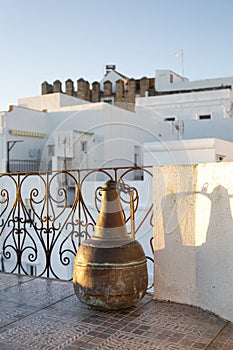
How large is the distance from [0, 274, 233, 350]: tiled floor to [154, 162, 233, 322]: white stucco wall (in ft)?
0.44

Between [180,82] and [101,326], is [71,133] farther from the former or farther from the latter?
[101,326]

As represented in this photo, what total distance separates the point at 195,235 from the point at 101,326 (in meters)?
0.97

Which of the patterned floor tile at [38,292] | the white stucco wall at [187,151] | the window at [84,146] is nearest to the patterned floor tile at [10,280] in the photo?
the patterned floor tile at [38,292]

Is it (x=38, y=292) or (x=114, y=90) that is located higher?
(x=114, y=90)

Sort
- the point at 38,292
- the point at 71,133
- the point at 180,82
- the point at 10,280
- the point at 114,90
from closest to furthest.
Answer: the point at 38,292, the point at 10,280, the point at 71,133, the point at 180,82, the point at 114,90

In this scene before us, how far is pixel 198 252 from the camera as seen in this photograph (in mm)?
3131

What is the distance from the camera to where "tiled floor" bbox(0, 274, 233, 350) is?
249 cm

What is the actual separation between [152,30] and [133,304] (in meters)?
4.53

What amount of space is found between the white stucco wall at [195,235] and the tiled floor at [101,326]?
0.13 m

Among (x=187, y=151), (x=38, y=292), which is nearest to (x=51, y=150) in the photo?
(x=187, y=151)

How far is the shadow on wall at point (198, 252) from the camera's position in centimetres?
293

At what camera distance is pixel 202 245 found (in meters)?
3.10

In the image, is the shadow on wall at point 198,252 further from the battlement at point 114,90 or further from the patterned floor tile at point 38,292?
the battlement at point 114,90

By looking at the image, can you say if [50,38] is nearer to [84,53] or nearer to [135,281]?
[84,53]
